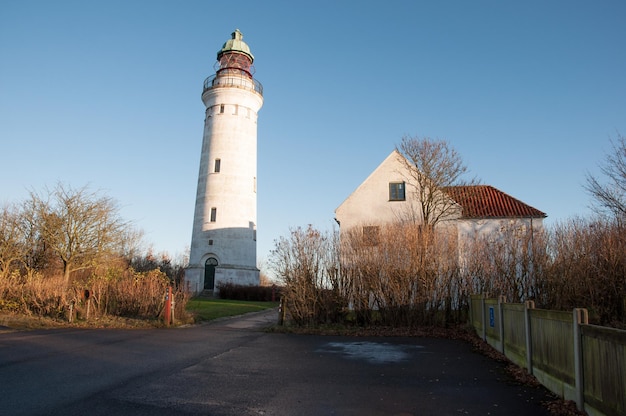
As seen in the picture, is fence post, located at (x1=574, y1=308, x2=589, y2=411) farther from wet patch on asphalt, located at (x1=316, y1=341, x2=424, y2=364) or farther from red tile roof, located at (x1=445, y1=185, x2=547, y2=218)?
red tile roof, located at (x1=445, y1=185, x2=547, y2=218)

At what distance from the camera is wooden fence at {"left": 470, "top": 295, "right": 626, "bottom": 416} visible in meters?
5.66

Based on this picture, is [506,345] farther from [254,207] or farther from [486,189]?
[254,207]

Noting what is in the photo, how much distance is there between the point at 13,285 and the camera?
21891mm

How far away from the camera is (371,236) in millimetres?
19969

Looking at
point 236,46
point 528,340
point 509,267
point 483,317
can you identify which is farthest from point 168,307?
point 236,46

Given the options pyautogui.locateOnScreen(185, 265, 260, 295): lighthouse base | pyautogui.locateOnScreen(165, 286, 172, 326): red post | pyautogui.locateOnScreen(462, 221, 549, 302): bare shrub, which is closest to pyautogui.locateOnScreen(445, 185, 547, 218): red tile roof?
pyautogui.locateOnScreen(462, 221, 549, 302): bare shrub

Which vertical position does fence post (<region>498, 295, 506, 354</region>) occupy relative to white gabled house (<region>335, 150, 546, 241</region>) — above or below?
below

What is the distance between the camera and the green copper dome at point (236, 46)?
45688 millimetres

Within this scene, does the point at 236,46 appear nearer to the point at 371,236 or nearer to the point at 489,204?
the point at 489,204

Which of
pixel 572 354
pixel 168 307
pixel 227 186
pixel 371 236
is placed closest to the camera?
pixel 572 354

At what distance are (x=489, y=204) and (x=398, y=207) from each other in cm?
652

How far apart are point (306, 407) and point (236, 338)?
9438 millimetres

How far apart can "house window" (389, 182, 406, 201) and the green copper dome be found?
2379 centimetres

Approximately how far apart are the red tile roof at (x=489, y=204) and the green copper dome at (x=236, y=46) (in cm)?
2587
